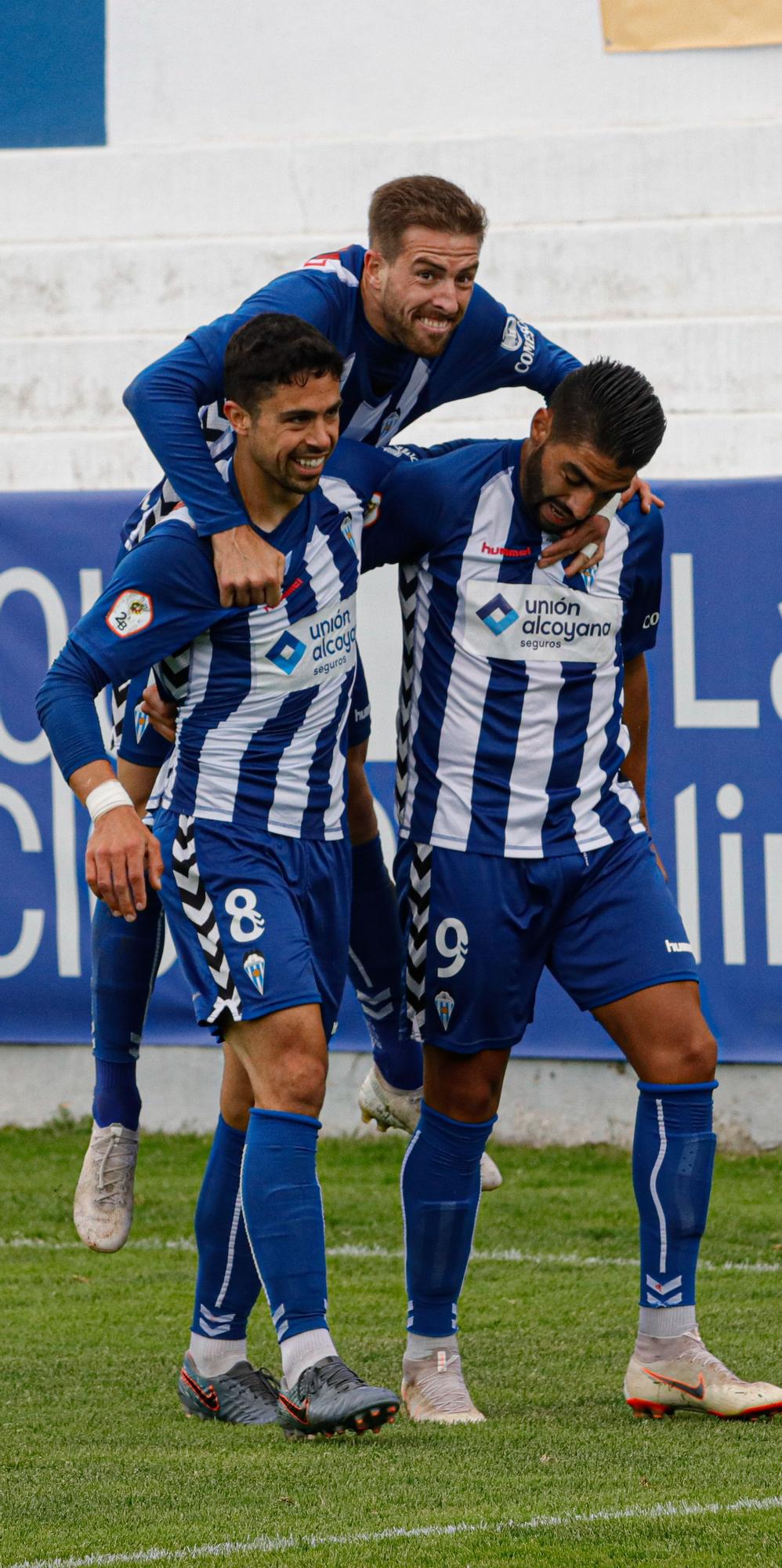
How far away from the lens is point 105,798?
12.4ft

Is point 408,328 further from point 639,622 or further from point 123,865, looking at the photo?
point 123,865

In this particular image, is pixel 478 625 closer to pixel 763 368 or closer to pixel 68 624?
pixel 68 624

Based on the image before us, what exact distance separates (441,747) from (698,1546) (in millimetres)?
1716

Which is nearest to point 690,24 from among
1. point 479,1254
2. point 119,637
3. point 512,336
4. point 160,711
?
point 512,336

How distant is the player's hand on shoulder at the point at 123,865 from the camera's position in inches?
144

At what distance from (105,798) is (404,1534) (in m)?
1.31

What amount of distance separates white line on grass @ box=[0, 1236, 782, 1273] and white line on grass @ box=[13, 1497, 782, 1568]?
2.75 m

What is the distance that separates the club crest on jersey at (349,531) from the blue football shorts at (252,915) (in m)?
0.56

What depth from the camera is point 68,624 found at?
823cm

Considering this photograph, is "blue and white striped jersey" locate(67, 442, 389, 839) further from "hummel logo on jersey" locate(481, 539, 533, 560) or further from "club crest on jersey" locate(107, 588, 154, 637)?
"hummel logo on jersey" locate(481, 539, 533, 560)

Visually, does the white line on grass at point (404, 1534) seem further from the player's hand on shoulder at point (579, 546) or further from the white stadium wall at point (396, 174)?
the white stadium wall at point (396, 174)

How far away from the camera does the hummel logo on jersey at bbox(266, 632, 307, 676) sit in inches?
157

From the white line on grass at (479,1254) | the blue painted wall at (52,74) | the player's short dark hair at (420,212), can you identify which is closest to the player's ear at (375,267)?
the player's short dark hair at (420,212)

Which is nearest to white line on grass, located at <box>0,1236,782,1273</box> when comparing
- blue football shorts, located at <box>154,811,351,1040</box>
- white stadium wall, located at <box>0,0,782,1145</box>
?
white stadium wall, located at <box>0,0,782,1145</box>
